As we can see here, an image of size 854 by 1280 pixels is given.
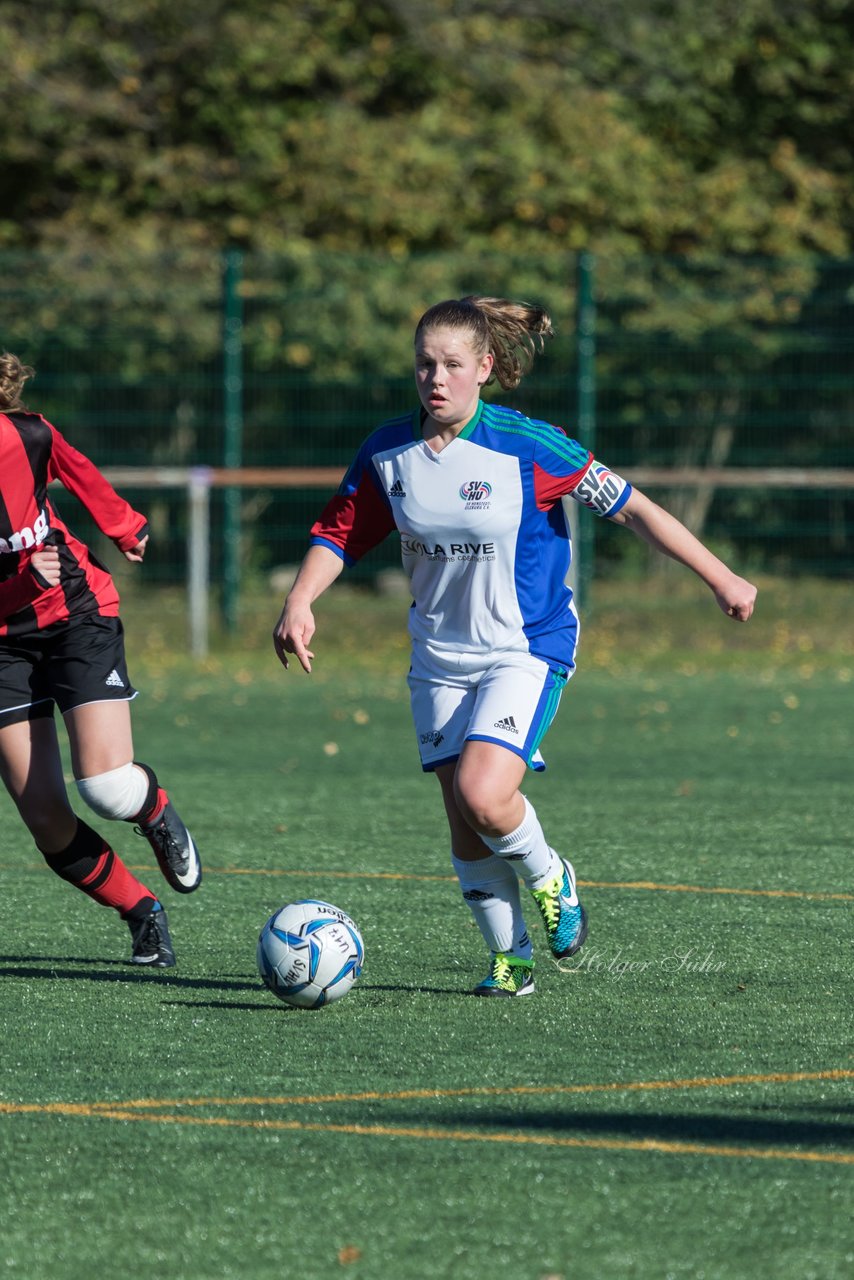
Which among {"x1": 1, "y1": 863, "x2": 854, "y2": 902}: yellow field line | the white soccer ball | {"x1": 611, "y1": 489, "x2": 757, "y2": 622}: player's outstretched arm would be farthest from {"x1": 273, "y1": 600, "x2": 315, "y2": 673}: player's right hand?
{"x1": 1, "y1": 863, "x2": 854, "y2": 902}: yellow field line

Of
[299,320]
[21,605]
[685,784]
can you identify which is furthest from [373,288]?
[21,605]

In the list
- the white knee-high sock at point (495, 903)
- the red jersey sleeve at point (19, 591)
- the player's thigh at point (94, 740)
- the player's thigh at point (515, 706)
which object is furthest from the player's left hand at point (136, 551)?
the white knee-high sock at point (495, 903)

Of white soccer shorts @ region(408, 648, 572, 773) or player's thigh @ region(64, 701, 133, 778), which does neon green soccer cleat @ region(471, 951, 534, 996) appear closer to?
white soccer shorts @ region(408, 648, 572, 773)

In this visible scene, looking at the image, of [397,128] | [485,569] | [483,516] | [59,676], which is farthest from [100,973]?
[397,128]

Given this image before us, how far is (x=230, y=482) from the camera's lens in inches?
653

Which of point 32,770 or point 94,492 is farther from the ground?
point 94,492

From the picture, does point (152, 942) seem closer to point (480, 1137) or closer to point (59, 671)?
point (59, 671)

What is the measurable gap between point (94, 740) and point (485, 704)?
3.82 ft

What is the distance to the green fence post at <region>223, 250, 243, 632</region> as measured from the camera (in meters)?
17.2

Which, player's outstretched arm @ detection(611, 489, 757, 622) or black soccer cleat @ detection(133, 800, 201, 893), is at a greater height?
player's outstretched arm @ detection(611, 489, 757, 622)

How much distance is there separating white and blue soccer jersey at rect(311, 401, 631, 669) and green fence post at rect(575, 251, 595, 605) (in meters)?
11.5

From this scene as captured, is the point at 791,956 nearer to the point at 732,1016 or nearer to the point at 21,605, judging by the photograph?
the point at 732,1016

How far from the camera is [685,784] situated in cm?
998

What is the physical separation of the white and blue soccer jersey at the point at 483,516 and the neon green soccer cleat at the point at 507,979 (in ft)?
2.69
